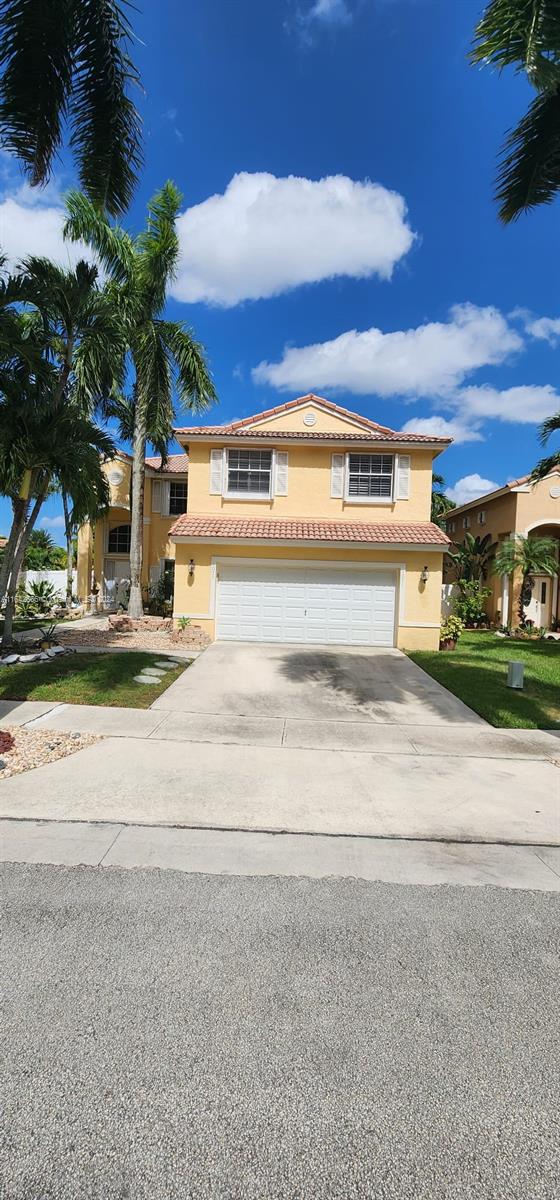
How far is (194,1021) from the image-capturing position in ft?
7.55

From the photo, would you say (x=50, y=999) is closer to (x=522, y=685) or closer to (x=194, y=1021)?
(x=194, y=1021)

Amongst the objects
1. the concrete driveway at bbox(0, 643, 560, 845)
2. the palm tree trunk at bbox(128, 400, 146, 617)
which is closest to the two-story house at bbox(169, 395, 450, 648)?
the palm tree trunk at bbox(128, 400, 146, 617)

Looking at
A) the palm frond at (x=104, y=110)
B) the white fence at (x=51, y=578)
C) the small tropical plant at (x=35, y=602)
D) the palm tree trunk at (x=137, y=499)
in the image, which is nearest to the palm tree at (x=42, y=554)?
the white fence at (x=51, y=578)

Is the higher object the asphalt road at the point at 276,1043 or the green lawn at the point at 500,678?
the green lawn at the point at 500,678

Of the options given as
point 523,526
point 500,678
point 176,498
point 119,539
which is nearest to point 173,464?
point 176,498

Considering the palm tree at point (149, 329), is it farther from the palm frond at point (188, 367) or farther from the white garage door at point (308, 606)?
the white garage door at point (308, 606)

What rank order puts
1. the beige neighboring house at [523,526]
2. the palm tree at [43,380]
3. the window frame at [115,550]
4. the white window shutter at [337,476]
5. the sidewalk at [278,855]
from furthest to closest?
1. the window frame at [115,550]
2. the beige neighboring house at [523,526]
3. the white window shutter at [337,476]
4. the palm tree at [43,380]
5. the sidewalk at [278,855]

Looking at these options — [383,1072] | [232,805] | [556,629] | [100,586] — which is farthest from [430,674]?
[100,586]

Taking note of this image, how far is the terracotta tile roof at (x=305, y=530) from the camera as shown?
13.7 m

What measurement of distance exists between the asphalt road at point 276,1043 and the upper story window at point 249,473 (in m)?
13.0

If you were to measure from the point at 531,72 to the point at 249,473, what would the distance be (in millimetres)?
10234

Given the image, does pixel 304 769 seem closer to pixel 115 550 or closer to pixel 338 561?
pixel 338 561

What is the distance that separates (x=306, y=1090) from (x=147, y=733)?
5.11 m

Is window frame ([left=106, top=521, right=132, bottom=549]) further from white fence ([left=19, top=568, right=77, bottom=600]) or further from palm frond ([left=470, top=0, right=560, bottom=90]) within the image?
palm frond ([left=470, top=0, right=560, bottom=90])
